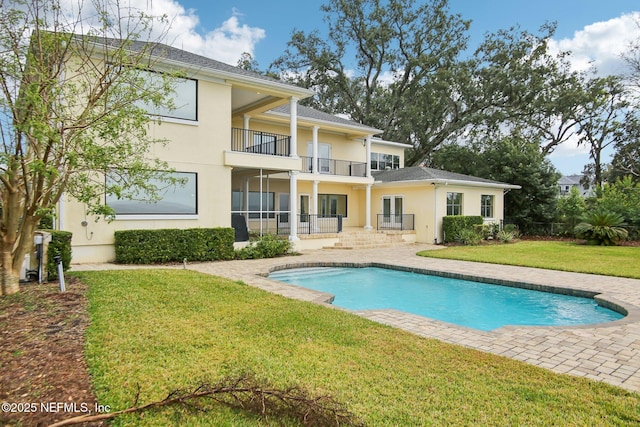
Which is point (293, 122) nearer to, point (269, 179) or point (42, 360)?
point (269, 179)

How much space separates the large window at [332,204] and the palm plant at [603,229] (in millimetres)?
13344

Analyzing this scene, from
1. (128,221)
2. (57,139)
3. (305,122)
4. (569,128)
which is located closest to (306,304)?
(57,139)

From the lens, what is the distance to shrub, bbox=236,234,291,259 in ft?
46.4

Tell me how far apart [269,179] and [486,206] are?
1426cm

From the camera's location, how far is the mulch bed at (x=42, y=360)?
2988mm

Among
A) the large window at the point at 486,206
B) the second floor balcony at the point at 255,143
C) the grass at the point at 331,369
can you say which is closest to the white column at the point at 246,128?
the second floor balcony at the point at 255,143

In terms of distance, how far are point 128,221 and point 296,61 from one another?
94.0 feet

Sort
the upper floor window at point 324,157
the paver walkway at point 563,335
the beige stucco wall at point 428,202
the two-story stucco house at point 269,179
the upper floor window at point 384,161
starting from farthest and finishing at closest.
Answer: the upper floor window at point 384,161 → the upper floor window at point 324,157 → the beige stucco wall at point 428,202 → the two-story stucco house at point 269,179 → the paver walkway at point 563,335

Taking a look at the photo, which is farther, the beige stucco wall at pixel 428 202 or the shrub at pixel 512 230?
the shrub at pixel 512 230

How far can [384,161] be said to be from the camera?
92.3ft

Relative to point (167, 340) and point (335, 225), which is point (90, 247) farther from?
point (335, 225)

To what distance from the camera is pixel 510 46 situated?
32531 millimetres

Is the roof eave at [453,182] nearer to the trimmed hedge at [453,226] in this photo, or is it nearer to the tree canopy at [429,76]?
the trimmed hedge at [453,226]

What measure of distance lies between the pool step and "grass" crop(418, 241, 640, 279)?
3600mm
